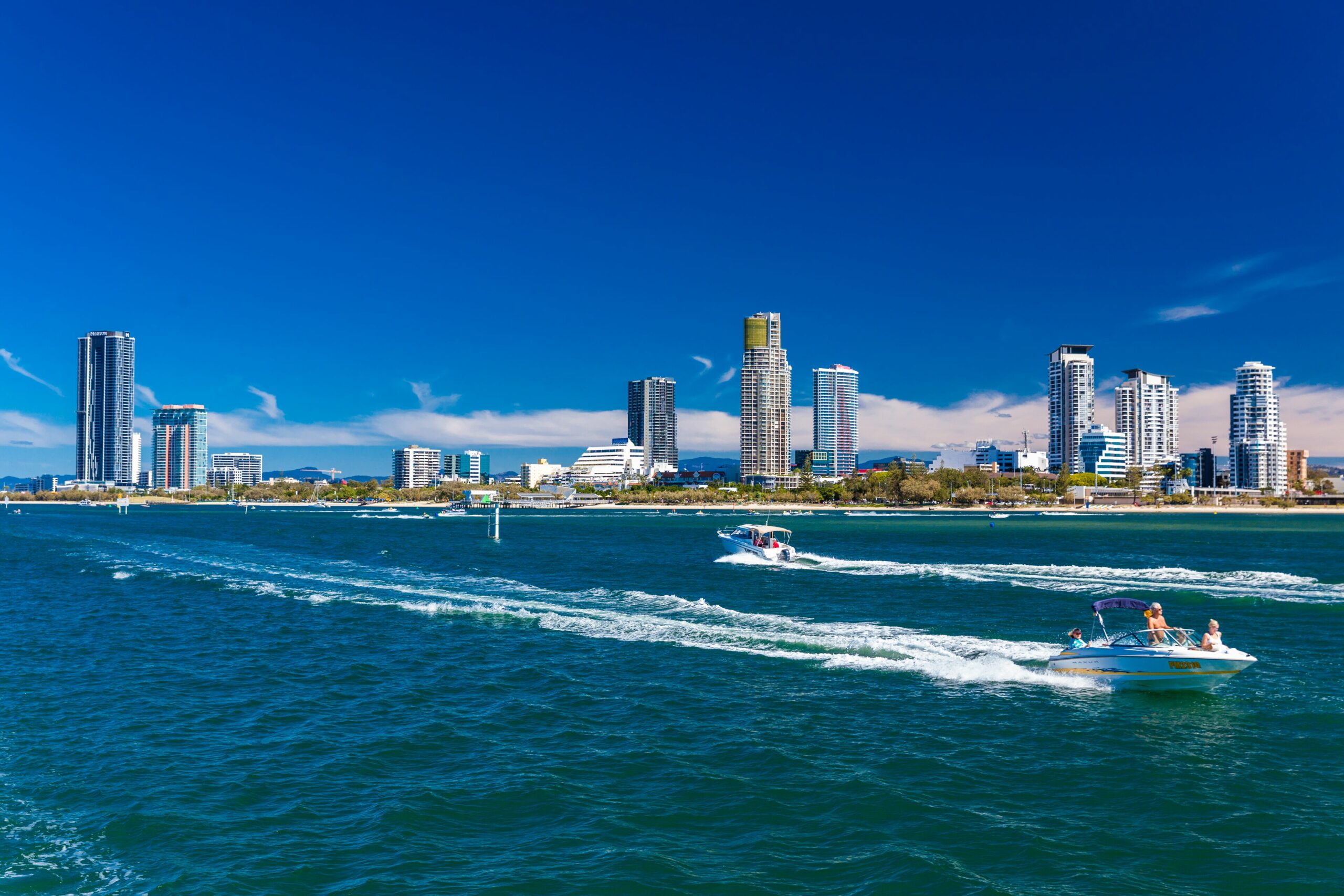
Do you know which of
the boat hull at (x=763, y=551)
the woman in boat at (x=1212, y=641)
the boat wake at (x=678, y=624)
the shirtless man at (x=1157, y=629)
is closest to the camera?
the woman in boat at (x=1212, y=641)

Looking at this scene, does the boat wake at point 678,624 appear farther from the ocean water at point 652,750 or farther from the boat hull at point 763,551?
the boat hull at point 763,551

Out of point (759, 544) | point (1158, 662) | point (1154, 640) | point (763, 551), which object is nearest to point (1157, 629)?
point (1154, 640)

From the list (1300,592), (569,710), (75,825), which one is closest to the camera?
(75,825)

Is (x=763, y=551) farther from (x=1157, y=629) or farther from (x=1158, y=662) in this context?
(x=1158, y=662)

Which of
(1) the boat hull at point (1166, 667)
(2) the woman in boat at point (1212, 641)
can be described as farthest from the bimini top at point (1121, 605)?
(2) the woman in boat at point (1212, 641)

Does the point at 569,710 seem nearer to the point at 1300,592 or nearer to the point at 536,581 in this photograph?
the point at 536,581

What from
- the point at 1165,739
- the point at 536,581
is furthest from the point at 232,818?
the point at 536,581
